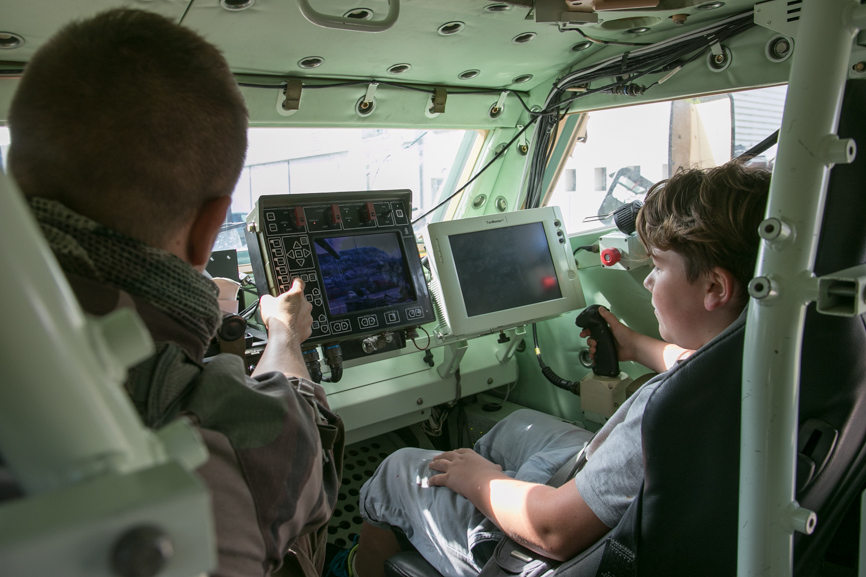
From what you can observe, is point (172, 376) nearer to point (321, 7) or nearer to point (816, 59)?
point (816, 59)

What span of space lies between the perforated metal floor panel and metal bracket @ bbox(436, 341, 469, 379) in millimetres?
571

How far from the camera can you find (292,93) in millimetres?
2250

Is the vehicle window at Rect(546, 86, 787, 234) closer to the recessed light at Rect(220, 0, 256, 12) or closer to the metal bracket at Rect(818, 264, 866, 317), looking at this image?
the recessed light at Rect(220, 0, 256, 12)

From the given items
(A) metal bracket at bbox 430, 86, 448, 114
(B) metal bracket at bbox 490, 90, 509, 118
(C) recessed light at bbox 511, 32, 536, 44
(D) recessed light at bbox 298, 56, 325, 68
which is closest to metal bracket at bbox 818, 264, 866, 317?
(C) recessed light at bbox 511, 32, 536, 44

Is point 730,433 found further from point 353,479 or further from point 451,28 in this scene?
point 353,479

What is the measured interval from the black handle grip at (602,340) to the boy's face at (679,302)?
2.90ft

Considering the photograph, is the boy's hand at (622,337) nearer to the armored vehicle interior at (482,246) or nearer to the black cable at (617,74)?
the armored vehicle interior at (482,246)

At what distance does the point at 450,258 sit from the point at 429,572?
123 cm

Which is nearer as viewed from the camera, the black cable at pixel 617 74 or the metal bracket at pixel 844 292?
the metal bracket at pixel 844 292

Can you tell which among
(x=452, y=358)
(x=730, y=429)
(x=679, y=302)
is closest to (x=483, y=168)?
(x=452, y=358)

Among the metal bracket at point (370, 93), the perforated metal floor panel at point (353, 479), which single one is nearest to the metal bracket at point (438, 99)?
the metal bracket at point (370, 93)

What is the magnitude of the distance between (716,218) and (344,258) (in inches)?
52.1

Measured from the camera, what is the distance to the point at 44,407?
0.34 metres

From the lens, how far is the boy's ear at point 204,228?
0.79 meters
